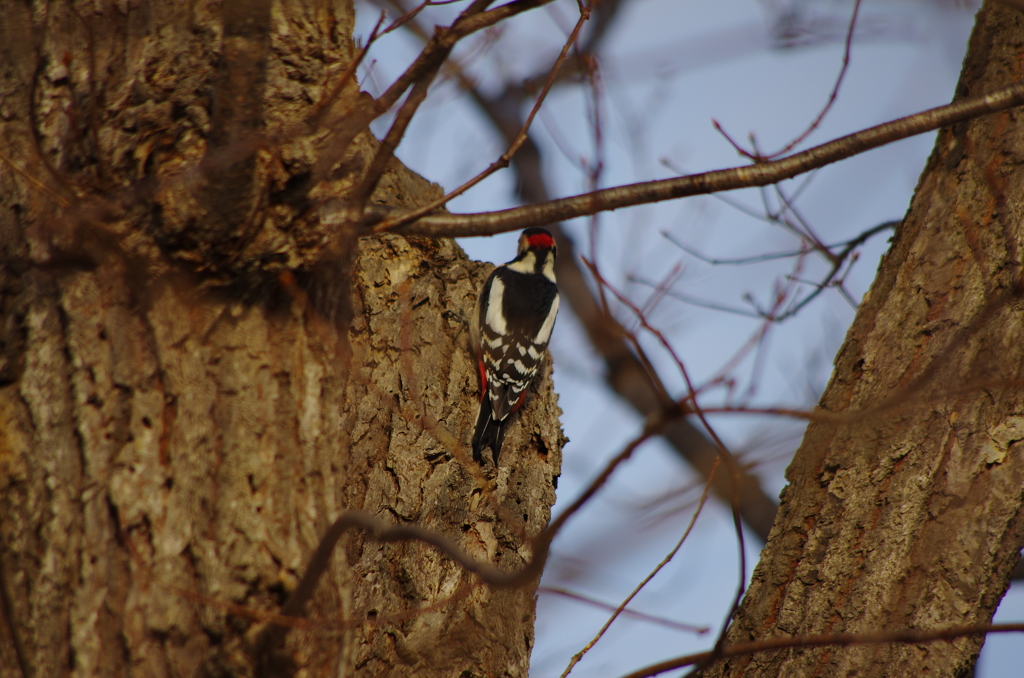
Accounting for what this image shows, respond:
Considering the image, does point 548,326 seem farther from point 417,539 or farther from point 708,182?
point 417,539

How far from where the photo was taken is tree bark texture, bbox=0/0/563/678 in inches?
Answer: 62.0

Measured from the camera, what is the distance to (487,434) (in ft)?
11.8

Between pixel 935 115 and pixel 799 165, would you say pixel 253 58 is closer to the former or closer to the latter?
pixel 799 165

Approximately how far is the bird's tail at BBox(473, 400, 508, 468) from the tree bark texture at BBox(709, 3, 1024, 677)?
1.30m

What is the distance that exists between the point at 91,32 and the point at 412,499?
2036mm

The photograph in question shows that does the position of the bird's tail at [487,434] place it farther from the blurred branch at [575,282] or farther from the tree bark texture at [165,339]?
the blurred branch at [575,282]

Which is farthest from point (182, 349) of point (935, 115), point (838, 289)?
point (838, 289)

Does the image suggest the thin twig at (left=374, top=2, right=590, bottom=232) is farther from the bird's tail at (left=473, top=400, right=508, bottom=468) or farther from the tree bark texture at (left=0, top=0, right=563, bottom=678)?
the bird's tail at (left=473, top=400, right=508, bottom=468)

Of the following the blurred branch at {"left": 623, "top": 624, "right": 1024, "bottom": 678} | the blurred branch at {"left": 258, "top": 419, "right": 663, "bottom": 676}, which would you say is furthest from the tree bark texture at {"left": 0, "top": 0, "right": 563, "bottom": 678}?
the blurred branch at {"left": 623, "top": 624, "right": 1024, "bottom": 678}

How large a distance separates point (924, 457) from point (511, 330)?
8.30 ft

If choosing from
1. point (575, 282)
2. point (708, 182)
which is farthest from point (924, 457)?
point (575, 282)

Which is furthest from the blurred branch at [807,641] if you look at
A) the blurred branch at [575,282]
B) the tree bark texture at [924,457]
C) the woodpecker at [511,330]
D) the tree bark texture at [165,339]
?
the blurred branch at [575,282]

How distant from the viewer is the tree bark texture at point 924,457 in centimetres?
249

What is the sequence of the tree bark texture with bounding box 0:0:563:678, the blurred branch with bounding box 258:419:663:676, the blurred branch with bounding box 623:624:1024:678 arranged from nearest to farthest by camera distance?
the blurred branch with bounding box 258:419:663:676 → the tree bark texture with bounding box 0:0:563:678 → the blurred branch with bounding box 623:624:1024:678
